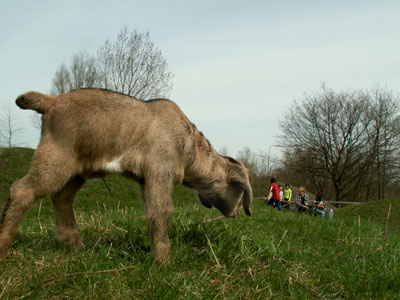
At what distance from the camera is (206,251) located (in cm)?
458

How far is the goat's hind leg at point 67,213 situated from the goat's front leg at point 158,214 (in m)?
1.14

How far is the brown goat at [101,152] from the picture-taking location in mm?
3969

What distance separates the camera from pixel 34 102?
420 centimetres

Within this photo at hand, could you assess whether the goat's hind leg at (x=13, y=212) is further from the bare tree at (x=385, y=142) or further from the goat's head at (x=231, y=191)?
the bare tree at (x=385, y=142)

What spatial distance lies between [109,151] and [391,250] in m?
4.32

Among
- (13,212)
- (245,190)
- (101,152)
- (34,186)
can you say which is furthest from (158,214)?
(245,190)

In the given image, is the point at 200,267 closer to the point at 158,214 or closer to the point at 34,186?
the point at 158,214

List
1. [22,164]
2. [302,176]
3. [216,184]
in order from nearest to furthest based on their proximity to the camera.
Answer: [216,184], [22,164], [302,176]

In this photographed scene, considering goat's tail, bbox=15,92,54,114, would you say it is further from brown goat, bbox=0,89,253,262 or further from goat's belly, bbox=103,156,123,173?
goat's belly, bbox=103,156,123,173

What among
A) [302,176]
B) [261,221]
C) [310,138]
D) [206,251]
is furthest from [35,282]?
[302,176]

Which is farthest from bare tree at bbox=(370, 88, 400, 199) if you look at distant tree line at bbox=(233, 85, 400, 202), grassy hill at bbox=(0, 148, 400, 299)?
grassy hill at bbox=(0, 148, 400, 299)

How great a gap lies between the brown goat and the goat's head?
740 mm

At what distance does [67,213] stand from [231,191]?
7.57 ft

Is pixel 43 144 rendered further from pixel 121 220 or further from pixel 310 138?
pixel 310 138
